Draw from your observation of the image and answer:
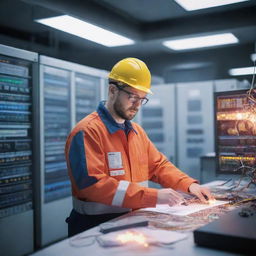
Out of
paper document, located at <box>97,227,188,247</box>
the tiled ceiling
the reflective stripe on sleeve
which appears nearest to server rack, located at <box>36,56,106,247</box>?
the tiled ceiling

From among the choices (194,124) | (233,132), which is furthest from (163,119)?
(233,132)

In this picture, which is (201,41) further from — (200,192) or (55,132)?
(200,192)

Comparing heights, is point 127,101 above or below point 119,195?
above

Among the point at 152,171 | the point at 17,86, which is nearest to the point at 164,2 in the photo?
the point at 17,86

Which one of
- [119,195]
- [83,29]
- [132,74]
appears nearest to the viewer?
[119,195]

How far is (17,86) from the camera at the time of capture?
3258mm

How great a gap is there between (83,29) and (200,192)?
8.37ft

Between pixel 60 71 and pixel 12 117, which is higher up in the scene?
pixel 60 71

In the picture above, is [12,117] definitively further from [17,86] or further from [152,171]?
[152,171]

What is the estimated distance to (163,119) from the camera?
5.68 m

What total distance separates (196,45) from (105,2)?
1848 millimetres

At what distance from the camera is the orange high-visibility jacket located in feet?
5.82

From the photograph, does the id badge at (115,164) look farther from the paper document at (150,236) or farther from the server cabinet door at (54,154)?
the server cabinet door at (54,154)

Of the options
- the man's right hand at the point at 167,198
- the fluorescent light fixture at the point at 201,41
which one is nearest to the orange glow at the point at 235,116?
the man's right hand at the point at 167,198
